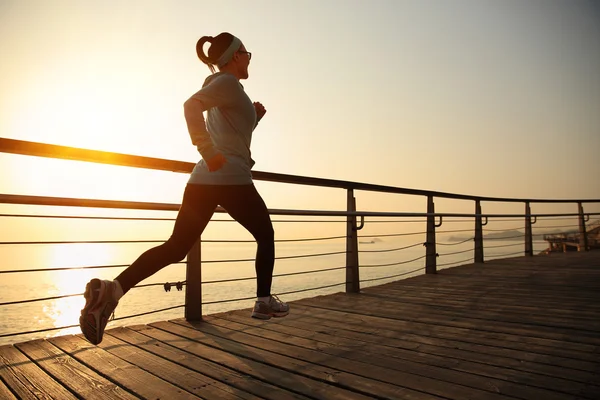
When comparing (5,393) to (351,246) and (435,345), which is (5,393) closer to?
(435,345)

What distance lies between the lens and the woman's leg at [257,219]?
209cm

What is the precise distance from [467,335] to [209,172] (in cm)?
181

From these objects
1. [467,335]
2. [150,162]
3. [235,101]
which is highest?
[235,101]

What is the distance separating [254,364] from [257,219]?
706 millimetres

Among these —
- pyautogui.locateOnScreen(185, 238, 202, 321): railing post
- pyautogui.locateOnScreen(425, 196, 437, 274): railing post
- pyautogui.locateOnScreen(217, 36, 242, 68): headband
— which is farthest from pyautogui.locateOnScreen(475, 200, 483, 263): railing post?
pyautogui.locateOnScreen(217, 36, 242, 68): headband

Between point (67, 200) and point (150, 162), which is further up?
point (150, 162)

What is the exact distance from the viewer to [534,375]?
5.87 ft

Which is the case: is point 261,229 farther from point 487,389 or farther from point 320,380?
point 487,389

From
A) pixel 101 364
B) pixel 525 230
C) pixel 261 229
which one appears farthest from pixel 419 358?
pixel 525 230

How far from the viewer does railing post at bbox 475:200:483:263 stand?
22.4 ft

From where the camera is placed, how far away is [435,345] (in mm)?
2297

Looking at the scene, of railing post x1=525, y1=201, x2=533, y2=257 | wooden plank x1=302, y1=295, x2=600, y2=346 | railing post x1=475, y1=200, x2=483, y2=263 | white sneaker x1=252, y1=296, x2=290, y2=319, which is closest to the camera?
white sneaker x1=252, y1=296, x2=290, y2=319

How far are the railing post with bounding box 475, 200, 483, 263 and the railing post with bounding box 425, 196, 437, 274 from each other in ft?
4.58

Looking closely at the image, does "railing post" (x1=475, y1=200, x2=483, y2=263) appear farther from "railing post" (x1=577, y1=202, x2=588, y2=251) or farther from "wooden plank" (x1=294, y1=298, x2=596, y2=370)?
"wooden plank" (x1=294, y1=298, x2=596, y2=370)
